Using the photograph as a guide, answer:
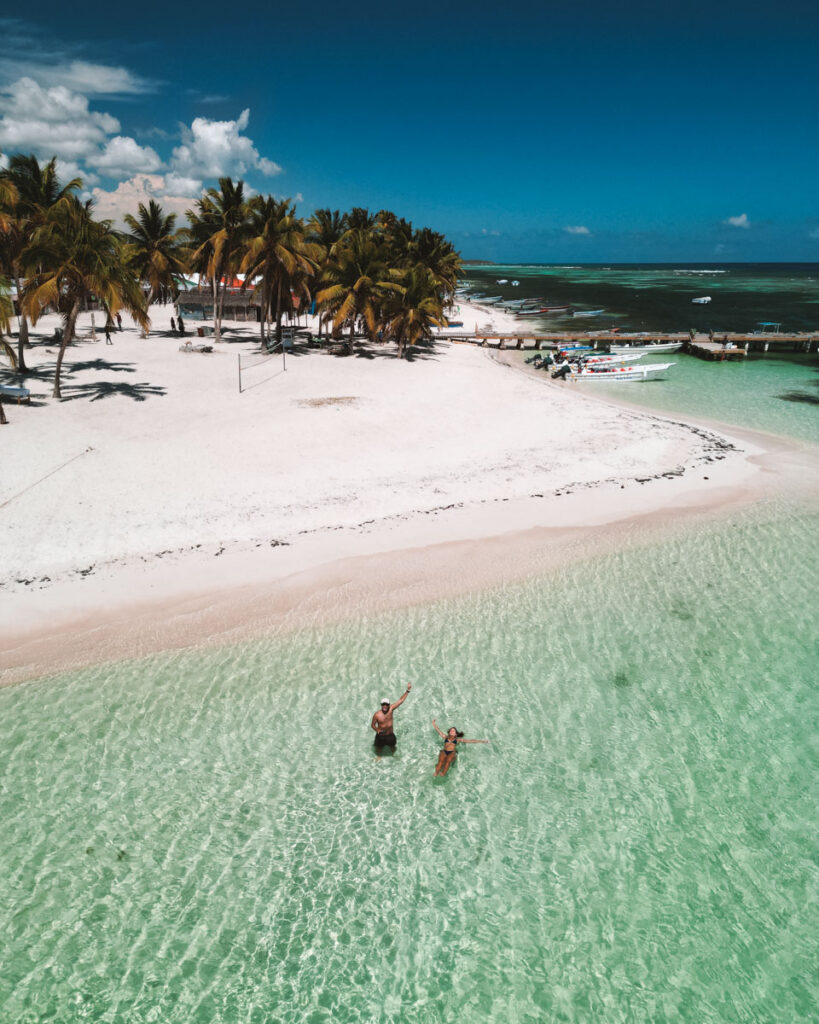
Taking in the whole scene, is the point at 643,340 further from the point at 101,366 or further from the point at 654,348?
the point at 101,366

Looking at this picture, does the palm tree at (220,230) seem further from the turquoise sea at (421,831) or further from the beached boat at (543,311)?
the beached boat at (543,311)

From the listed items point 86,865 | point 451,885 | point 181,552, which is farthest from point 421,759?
point 181,552

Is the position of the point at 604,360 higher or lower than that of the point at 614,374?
higher

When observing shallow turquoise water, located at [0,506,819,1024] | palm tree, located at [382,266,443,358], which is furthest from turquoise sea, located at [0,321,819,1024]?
palm tree, located at [382,266,443,358]

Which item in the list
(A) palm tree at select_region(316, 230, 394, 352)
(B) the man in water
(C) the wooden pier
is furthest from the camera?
(C) the wooden pier

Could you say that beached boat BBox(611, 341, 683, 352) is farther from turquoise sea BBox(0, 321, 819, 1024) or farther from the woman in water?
the woman in water

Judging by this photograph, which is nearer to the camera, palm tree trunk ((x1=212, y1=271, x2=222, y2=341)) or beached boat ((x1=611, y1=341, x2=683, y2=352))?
palm tree trunk ((x1=212, y1=271, x2=222, y2=341))

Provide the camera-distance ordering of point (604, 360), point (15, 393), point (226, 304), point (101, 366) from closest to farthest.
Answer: point (15, 393) < point (101, 366) < point (604, 360) < point (226, 304)

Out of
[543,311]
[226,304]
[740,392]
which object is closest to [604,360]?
[740,392]
